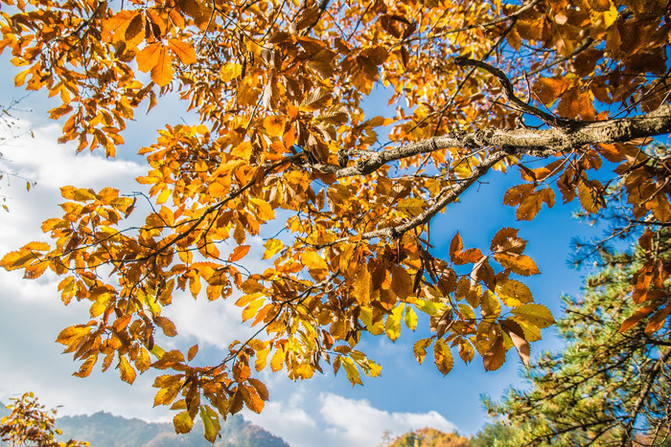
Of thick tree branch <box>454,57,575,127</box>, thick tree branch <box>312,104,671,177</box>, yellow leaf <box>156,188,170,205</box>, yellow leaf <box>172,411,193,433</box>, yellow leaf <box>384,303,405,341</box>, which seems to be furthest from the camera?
yellow leaf <box>156,188,170,205</box>

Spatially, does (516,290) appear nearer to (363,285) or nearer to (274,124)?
(363,285)

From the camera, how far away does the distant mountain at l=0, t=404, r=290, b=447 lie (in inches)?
4980

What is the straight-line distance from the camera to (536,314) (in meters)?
0.94

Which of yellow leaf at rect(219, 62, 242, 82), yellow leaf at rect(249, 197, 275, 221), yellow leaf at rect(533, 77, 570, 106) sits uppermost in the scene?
yellow leaf at rect(533, 77, 570, 106)

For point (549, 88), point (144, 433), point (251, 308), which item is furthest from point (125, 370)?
point (144, 433)

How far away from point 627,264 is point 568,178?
3477 mm

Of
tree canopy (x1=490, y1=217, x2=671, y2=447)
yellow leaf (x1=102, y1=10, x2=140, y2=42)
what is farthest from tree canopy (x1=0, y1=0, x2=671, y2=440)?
tree canopy (x1=490, y1=217, x2=671, y2=447)

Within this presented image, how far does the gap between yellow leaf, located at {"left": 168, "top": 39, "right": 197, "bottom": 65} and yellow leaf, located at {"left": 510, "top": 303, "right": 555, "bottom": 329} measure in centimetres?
135

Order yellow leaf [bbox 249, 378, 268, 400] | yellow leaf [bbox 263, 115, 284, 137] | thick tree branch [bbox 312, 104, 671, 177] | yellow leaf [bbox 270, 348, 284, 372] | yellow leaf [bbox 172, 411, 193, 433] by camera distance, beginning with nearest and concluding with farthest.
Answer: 1. thick tree branch [bbox 312, 104, 671, 177]
2. yellow leaf [bbox 263, 115, 284, 137]
3. yellow leaf [bbox 172, 411, 193, 433]
4. yellow leaf [bbox 249, 378, 268, 400]
5. yellow leaf [bbox 270, 348, 284, 372]

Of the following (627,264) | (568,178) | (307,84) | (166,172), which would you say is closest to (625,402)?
(627,264)

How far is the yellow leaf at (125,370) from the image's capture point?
4.69 ft

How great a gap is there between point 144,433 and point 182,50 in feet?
Answer: 652

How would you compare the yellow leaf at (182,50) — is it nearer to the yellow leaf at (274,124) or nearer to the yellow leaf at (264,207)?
the yellow leaf at (274,124)

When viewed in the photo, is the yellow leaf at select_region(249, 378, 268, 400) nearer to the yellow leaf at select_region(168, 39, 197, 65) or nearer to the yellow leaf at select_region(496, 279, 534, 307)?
the yellow leaf at select_region(496, 279, 534, 307)
